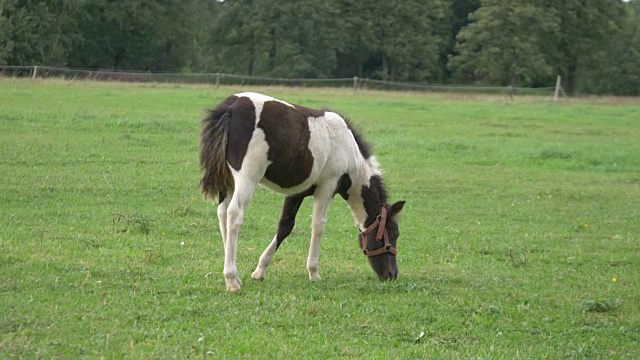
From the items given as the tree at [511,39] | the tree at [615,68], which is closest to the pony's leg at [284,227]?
the tree at [511,39]

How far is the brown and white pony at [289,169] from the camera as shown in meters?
7.07

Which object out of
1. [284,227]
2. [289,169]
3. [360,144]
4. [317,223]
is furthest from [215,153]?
[360,144]

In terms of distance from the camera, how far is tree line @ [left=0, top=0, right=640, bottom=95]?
53.4m

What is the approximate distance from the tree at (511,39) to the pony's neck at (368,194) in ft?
159

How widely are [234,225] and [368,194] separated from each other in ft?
5.55

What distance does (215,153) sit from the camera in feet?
23.3

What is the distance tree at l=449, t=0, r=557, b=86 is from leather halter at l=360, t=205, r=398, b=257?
48.5 metres

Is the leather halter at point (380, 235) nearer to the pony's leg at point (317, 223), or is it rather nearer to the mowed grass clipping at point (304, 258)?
the mowed grass clipping at point (304, 258)

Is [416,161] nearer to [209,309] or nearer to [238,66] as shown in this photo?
[209,309]

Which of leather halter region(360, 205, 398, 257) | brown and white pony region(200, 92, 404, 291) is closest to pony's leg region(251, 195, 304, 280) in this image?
brown and white pony region(200, 92, 404, 291)

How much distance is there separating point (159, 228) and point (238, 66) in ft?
175

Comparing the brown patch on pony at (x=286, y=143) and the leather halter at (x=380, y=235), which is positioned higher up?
the brown patch on pony at (x=286, y=143)

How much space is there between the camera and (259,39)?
194ft

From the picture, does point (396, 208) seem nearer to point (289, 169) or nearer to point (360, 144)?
point (360, 144)
